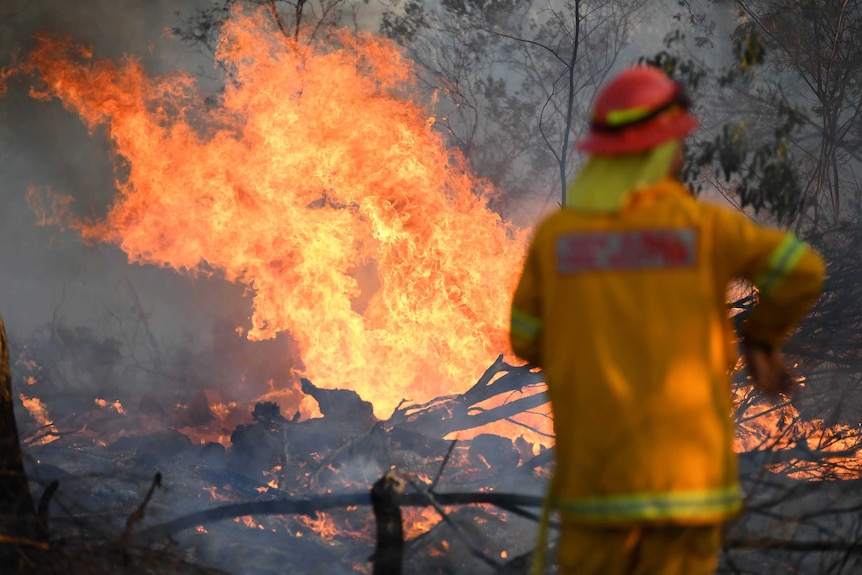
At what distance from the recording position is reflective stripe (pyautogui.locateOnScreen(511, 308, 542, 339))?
2.33 metres

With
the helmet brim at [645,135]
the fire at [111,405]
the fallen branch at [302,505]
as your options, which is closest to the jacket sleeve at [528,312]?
the helmet brim at [645,135]

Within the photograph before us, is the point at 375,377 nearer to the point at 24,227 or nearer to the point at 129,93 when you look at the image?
the point at 129,93

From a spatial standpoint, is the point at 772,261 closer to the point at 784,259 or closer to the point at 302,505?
the point at 784,259

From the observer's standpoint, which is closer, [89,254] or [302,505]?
[302,505]

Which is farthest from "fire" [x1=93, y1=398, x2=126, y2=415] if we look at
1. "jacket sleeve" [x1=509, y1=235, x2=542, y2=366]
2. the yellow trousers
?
the yellow trousers

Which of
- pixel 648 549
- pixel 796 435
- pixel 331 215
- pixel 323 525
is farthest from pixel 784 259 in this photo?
pixel 331 215

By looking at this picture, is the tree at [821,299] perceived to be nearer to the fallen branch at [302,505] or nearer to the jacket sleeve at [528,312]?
the fallen branch at [302,505]

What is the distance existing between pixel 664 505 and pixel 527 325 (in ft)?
2.03

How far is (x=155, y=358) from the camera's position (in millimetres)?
11422

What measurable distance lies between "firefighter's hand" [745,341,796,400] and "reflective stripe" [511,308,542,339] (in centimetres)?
60

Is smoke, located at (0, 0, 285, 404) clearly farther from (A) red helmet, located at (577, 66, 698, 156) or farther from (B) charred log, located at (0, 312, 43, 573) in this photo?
(A) red helmet, located at (577, 66, 698, 156)

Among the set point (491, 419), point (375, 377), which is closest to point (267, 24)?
point (375, 377)

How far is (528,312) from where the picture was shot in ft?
7.64

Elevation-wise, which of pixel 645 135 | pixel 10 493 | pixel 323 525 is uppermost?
pixel 645 135
